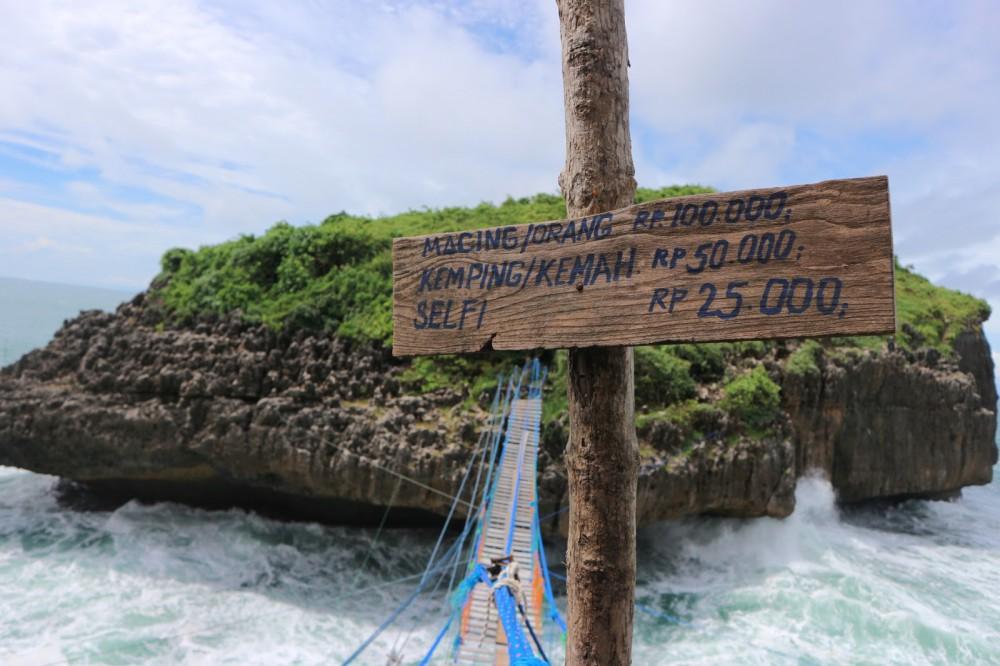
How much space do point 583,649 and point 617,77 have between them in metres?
1.72

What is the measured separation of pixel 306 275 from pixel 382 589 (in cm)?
508

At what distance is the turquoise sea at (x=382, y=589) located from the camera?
716 centimetres

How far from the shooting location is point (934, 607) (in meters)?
8.12

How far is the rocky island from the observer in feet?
28.2

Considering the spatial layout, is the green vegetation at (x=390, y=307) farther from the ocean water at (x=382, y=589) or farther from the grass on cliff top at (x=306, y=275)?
the ocean water at (x=382, y=589)

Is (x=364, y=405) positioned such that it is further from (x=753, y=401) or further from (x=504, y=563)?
(x=504, y=563)

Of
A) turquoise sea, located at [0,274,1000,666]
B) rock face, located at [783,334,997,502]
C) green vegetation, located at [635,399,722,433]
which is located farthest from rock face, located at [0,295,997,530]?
turquoise sea, located at [0,274,1000,666]

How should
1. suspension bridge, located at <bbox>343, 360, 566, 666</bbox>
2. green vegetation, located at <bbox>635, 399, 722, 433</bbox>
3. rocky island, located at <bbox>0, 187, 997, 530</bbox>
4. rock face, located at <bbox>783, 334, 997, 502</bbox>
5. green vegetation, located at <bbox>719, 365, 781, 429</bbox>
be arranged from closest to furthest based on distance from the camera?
suspension bridge, located at <bbox>343, 360, 566, 666</bbox> < green vegetation, located at <bbox>635, 399, 722, 433</bbox> < rocky island, located at <bbox>0, 187, 997, 530</bbox> < green vegetation, located at <bbox>719, 365, 781, 429</bbox> < rock face, located at <bbox>783, 334, 997, 502</bbox>

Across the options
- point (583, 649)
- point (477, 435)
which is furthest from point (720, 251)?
point (477, 435)

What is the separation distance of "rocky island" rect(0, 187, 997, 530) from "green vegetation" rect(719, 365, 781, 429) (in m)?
0.03

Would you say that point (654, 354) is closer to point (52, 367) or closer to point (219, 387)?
point (219, 387)

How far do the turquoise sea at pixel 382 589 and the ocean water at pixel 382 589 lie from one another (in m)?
0.02

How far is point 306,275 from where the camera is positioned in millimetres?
10664

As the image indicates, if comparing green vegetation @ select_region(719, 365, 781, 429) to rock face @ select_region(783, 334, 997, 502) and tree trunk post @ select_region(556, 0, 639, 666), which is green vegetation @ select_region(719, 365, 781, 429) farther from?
tree trunk post @ select_region(556, 0, 639, 666)
